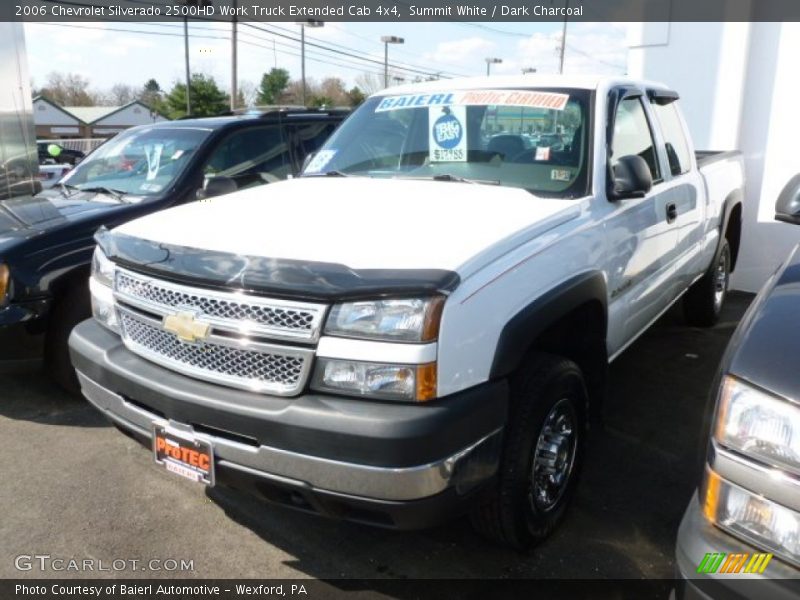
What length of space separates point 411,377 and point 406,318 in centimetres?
18

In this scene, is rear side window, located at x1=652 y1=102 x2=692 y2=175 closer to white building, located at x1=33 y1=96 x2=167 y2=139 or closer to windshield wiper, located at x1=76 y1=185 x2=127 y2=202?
windshield wiper, located at x1=76 y1=185 x2=127 y2=202

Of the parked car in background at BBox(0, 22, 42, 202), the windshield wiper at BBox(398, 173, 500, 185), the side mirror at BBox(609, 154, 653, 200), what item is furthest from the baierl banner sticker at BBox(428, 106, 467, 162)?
the parked car in background at BBox(0, 22, 42, 202)

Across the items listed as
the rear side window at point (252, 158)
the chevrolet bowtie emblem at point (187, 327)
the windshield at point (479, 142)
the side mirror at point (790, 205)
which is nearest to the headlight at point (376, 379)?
the chevrolet bowtie emblem at point (187, 327)

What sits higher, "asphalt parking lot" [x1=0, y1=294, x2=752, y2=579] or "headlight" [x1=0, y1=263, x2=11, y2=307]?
"headlight" [x1=0, y1=263, x2=11, y2=307]

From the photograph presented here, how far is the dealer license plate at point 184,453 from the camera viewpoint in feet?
7.78

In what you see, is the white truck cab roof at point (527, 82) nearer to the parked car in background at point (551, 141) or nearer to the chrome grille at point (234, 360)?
the parked car in background at point (551, 141)

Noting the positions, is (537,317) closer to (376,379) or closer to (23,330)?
(376,379)

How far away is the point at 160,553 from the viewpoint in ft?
9.40

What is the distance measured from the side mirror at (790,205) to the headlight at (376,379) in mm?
1919

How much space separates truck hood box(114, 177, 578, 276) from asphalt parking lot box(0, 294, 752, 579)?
128cm

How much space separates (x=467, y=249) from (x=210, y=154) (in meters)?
3.40

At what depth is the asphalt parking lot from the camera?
2.78 metres

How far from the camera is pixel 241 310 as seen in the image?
2.29m

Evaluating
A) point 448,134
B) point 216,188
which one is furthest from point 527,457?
point 216,188
